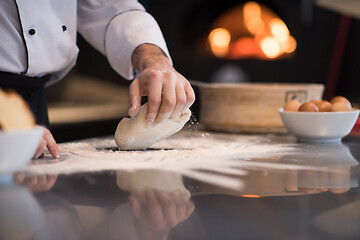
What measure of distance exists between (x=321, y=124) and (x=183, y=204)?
2.44 feet

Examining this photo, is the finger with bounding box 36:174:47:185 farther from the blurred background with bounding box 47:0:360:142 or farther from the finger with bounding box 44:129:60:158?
the blurred background with bounding box 47:0:360:142

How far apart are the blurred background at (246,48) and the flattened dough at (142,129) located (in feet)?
7.94

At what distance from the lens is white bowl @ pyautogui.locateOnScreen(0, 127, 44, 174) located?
581 millimetres

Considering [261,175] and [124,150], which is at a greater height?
[261,175]

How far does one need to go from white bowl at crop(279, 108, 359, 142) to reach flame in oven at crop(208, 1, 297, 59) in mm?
2622

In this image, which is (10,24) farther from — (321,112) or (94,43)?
(321,112)

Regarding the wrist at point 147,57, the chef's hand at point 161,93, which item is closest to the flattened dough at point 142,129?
the chef's hand at point 161,93

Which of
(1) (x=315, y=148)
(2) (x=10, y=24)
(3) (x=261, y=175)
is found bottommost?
(1) (x=315, y=148)

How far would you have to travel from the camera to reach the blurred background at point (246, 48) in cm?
375

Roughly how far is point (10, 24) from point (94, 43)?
38 cm

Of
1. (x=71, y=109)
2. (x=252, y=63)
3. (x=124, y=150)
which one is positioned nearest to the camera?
(x=124, y=150)

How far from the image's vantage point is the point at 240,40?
4016 mm

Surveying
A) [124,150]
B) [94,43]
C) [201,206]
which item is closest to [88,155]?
[124,150]

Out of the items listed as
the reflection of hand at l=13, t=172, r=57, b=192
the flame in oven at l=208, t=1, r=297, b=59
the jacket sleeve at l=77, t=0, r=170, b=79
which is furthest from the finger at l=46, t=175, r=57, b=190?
the flame in oven at l=208, t=1, r=297, b=59
